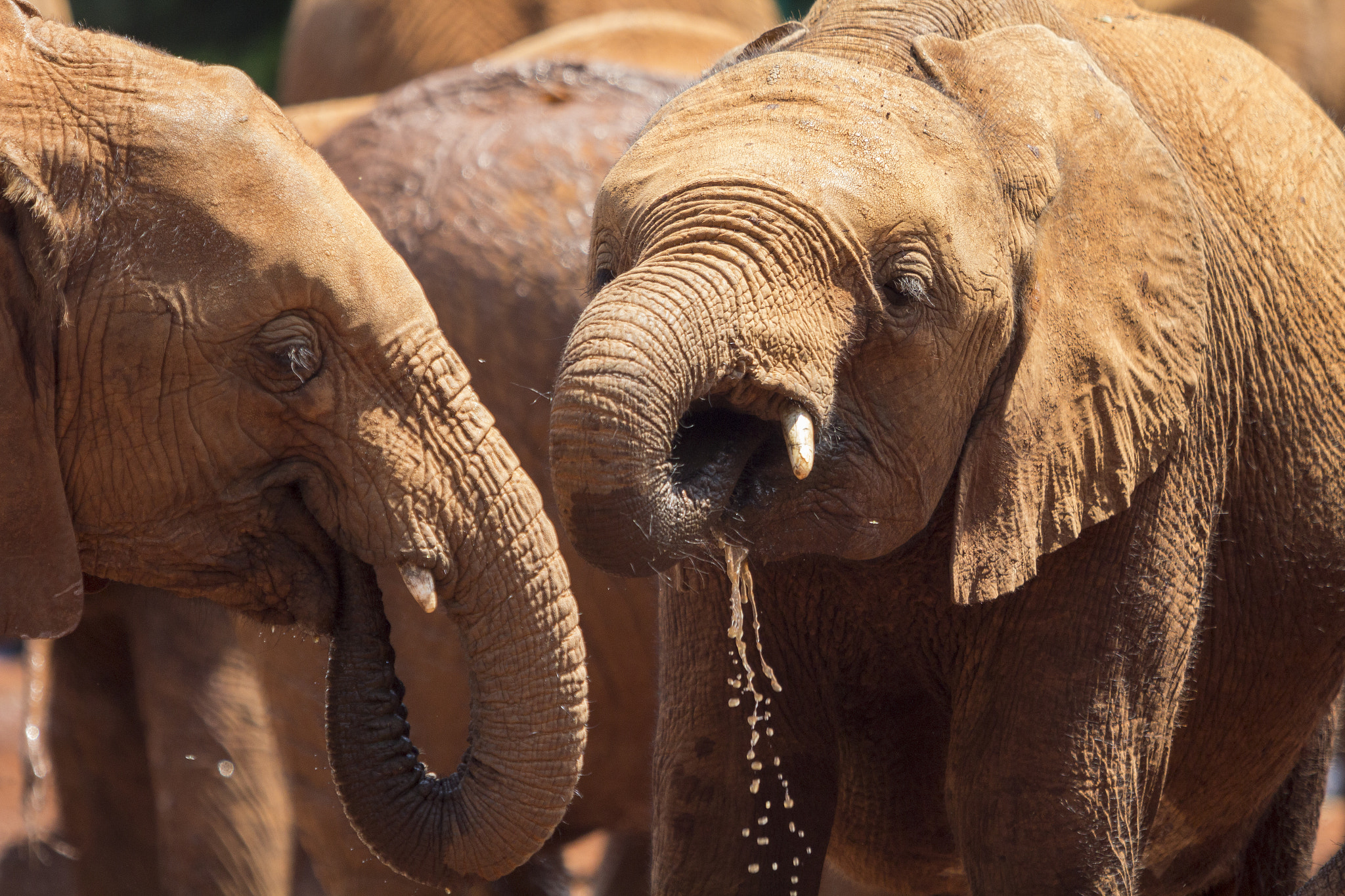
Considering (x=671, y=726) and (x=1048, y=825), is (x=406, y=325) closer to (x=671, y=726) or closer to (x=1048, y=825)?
(x=671, y=726)

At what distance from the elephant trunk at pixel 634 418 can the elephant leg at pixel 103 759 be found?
2335 mm

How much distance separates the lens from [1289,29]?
9039mm

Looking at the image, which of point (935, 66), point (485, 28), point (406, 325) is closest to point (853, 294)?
point (935, 66)

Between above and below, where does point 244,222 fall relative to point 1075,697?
above

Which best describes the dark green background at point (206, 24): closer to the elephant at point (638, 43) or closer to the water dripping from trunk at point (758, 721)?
the elephant at point (638, 43)

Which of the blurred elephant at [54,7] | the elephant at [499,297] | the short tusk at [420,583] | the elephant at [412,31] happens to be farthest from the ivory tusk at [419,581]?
the elephant at [412,31]

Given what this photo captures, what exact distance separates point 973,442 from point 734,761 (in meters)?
0.78

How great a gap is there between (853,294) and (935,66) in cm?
47

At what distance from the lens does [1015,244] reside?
9.48ft

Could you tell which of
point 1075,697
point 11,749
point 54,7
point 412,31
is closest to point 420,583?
point 1075,697

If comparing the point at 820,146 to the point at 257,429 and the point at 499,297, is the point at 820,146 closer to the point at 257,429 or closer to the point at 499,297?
the point at 257,429

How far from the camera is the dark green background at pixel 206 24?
1396cm

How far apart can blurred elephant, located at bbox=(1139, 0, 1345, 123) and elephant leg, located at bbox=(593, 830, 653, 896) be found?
5059 millimetres

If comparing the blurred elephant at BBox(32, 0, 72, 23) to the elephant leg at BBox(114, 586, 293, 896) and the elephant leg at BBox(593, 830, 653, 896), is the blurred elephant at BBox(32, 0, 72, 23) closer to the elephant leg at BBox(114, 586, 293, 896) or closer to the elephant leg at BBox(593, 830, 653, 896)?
the elephant leg at BBox(114, 586, 293, 896)
